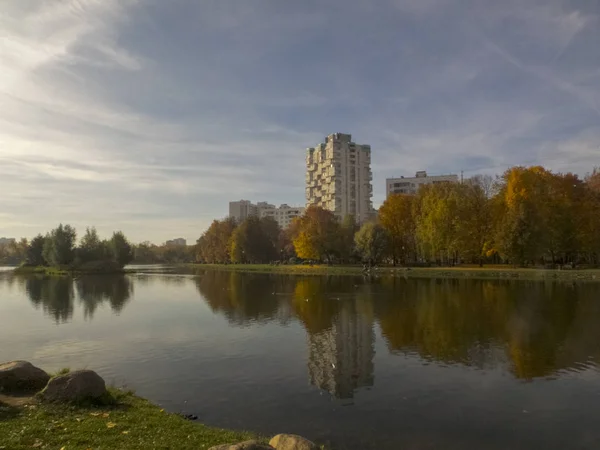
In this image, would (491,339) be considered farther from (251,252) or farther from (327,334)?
(251,252)

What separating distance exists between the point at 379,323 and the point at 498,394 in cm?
1486

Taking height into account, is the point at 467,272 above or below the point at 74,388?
above

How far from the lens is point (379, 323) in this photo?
103 ft

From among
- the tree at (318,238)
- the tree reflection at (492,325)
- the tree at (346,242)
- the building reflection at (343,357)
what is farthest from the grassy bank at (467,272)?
the building reflection at (343,357)

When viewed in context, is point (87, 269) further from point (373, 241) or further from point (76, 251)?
point (373, 241)

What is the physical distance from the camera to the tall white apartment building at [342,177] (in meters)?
168

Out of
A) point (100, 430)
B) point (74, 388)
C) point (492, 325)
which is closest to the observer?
point (100, 430)

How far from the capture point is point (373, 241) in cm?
8356

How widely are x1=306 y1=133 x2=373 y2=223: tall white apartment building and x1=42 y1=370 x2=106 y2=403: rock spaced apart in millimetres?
152938

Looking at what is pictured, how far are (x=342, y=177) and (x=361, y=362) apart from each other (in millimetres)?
150127

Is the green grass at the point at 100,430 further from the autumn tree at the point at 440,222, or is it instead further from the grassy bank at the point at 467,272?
the autumn tree at the point at 440,222

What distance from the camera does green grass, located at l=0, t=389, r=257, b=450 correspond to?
9.81 m

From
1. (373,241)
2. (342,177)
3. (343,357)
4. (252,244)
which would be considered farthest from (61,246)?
(343,357)

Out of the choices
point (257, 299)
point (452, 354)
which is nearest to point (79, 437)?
point (452, 354)
